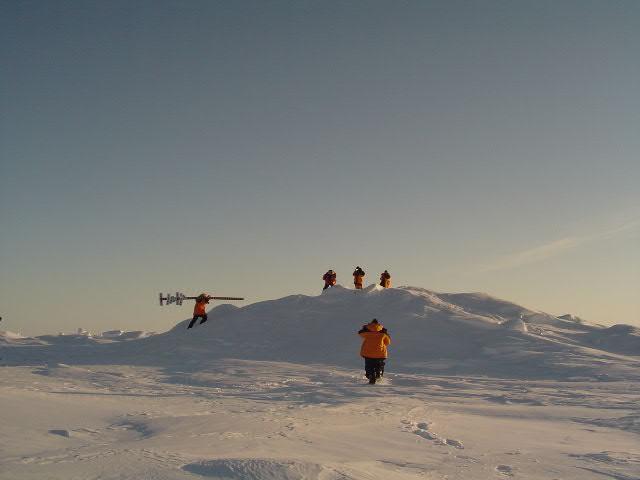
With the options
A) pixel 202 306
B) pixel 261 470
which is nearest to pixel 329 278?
pixel 202 306

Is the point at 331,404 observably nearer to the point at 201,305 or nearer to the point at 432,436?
the point at 432,436

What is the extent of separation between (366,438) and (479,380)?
27.9 feet

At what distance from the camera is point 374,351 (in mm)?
13008

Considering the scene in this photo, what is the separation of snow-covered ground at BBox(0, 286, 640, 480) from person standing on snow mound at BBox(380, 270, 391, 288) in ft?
20.4

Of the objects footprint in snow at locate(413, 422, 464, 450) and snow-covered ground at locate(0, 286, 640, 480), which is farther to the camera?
footprint in snow at locate(413, 422, 464, 450)

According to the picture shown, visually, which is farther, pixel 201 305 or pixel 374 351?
pixel 201 305

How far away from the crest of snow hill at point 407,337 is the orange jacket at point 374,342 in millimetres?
3684

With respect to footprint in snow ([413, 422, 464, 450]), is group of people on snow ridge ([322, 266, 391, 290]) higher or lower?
higher

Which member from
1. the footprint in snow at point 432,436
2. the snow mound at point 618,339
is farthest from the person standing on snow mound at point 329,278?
the footprint in snow at point 432,436

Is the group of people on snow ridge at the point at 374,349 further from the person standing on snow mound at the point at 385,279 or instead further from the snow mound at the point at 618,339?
the person standing on snow mound at the point at 385,279

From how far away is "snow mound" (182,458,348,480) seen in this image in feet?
14.1

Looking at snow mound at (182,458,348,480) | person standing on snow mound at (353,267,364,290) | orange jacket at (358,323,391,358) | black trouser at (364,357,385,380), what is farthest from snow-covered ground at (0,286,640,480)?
person standing on snow mound at (353,267,364,290)

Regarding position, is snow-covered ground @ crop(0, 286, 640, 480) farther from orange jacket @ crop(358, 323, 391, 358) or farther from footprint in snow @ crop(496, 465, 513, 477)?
orange jacket @ crop(358, 323, 391, 358)

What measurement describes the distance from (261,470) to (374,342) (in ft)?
29.5
